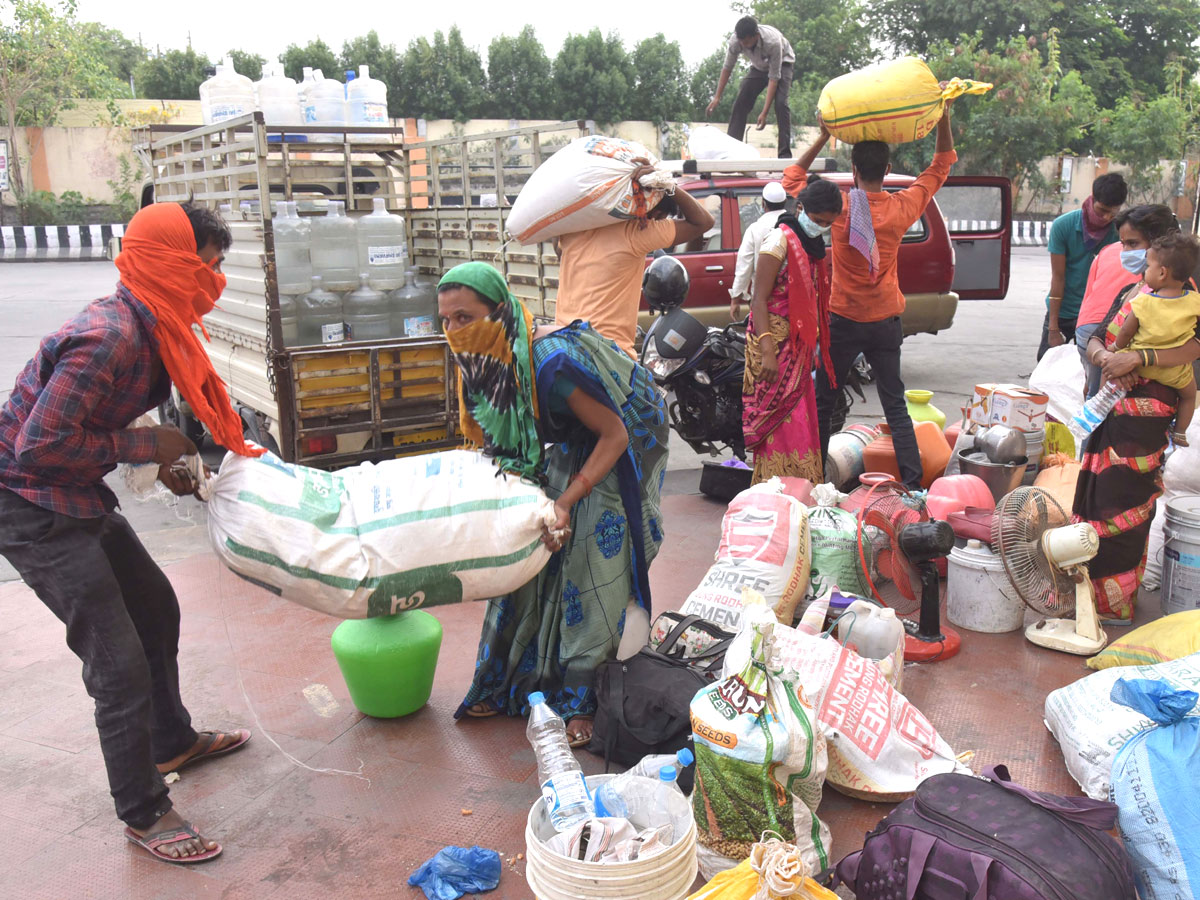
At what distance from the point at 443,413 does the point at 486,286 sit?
3.00m

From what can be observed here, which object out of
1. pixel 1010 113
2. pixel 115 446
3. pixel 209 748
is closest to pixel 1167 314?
pixel 115 446

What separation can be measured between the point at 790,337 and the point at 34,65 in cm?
2557

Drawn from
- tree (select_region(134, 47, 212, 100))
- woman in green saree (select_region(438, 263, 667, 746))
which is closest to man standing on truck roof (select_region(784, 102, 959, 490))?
woman in green saree (select_region(438, 263, 667, 746))

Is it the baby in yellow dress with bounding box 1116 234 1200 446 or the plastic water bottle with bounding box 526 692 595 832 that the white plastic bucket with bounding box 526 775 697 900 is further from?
the baby in yellow dress with bounding box 1116 234 1200 446

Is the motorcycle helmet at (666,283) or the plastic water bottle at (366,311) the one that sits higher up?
the motorcycle helmet at (666,283)

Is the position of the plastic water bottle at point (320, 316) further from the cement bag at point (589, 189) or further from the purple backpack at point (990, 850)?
the purple backpack at point (990, 850)

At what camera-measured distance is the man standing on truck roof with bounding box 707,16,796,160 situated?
340 inches

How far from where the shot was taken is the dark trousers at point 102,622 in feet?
7.79

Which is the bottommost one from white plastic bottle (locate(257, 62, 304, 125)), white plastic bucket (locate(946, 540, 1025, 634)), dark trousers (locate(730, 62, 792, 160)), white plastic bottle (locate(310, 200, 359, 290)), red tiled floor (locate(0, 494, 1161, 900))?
red tiled floor (locate(0, 494, 1161, 900))

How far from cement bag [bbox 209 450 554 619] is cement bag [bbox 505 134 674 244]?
1.51m

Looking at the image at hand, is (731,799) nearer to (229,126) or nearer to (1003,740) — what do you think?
(1003,740)

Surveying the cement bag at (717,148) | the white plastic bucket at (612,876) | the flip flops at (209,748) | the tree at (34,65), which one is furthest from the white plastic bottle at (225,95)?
the tree at (34,65)

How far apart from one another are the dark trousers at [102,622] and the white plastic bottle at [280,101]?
13.9 feet

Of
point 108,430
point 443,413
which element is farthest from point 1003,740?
point 443,413
